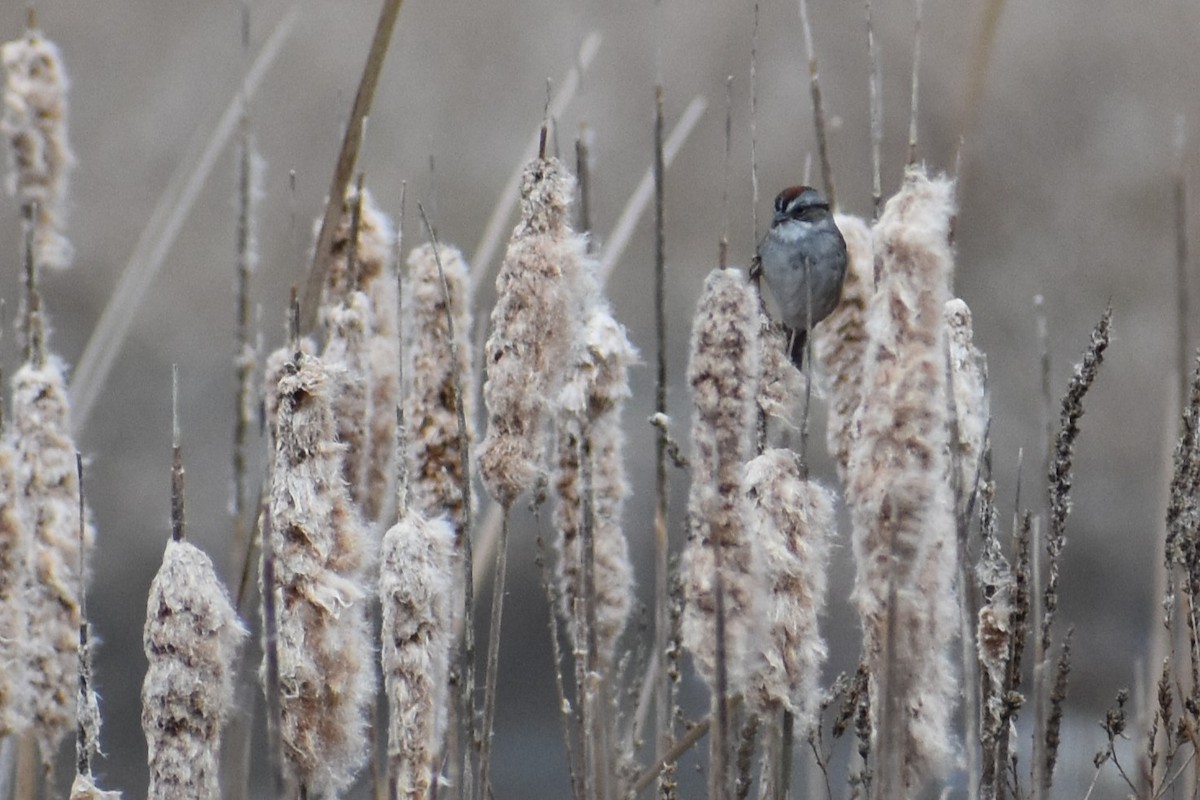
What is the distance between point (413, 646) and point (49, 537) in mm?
483

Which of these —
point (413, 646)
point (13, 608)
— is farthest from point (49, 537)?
point (413, 646)

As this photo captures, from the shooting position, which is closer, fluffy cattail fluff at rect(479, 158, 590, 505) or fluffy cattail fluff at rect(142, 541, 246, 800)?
fluffy cattail fluff at rect(142, 541, 246, 800)

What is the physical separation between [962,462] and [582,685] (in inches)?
16.4

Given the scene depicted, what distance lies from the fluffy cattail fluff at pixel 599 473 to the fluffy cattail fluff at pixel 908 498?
0.30m

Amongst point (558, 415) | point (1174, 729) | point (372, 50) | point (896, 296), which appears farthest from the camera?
point (1174, 729)

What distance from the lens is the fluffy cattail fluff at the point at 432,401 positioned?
139 centimetres

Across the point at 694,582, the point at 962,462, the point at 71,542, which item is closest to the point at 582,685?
the point at 694,582

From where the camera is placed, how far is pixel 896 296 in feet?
3.63

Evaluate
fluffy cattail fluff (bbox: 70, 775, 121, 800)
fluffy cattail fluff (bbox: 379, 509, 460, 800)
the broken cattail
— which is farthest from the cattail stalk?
fluffy cattail fluff (bbox: 70, 775, 121, 800)

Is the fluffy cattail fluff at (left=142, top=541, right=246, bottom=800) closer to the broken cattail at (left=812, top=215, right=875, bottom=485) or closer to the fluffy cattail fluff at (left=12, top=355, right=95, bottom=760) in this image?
the fluffy cattail fluff at (left=12, top=355, right=95, bottom=760)

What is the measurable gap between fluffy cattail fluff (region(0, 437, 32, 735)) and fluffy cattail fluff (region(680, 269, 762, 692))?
680mm

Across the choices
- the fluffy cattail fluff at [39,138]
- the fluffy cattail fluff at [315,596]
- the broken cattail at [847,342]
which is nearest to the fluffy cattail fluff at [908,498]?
the broken cattail at [847,342]

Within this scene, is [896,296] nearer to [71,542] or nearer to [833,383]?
[833,383]

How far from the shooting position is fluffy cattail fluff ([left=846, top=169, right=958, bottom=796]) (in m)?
1.07
